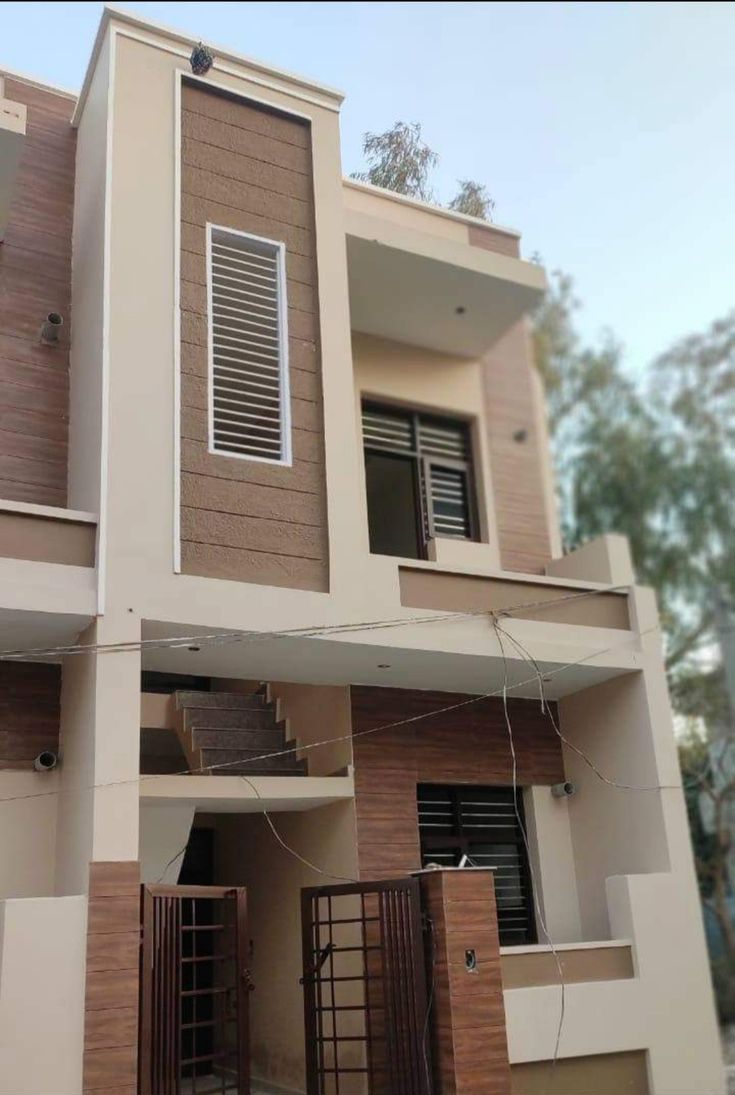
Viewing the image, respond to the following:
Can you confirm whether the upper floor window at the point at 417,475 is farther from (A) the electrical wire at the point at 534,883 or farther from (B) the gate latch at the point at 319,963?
(B) the gate latch at the point at 319,963

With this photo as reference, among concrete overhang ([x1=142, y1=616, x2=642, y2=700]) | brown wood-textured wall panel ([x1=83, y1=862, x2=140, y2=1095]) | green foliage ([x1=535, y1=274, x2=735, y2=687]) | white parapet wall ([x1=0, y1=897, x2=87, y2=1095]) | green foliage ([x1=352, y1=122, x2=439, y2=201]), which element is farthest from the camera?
green foliage ([x1=535, y1=274, x2=735, y2=687])

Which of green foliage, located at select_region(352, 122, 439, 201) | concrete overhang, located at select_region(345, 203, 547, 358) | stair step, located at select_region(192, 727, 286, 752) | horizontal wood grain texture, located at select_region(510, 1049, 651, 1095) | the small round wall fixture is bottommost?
horizontal wood grain texture, located at select_region(510, 1049, 651, 1095)

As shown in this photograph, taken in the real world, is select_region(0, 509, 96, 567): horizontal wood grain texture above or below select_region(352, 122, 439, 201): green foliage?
below

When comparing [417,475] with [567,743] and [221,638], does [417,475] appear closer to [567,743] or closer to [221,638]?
[567,743]

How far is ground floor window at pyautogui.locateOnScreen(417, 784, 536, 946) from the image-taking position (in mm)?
8789

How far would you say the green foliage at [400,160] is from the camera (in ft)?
29.2

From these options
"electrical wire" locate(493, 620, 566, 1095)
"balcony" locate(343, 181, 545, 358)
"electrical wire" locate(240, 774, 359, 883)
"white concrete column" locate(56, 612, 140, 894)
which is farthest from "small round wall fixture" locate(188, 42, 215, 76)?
"electrical wire" locate(240, 774, 359, 883)

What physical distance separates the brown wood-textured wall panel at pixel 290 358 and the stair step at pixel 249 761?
5.97ft

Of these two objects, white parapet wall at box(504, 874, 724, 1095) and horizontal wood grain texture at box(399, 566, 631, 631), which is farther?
horizontal wood grain texture at box(399, 566, 631, 631)

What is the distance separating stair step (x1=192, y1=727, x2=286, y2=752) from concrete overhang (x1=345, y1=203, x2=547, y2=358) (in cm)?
422

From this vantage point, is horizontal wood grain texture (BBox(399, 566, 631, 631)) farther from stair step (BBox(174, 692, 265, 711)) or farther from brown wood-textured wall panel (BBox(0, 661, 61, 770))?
brown wood-textured wall panel (BBox(0, 661, 61, 770))

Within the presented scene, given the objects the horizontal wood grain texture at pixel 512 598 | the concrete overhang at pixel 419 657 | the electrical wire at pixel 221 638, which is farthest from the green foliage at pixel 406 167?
the concrete overhang at pixel 419 657

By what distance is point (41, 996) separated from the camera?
5.62 meters

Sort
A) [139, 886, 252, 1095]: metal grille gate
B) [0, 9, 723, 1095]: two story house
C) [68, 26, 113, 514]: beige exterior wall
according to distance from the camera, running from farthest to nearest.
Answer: [68, 26, 113, 514]: beige exterior wall, [0, 9, 723, 1095]: two story house, [139, 886, 252, 1095]: metal grille gate
